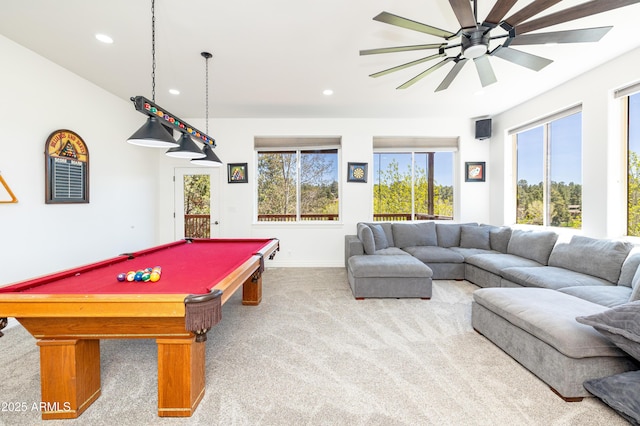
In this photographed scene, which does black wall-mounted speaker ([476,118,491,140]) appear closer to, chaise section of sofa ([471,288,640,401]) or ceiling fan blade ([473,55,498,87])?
ceiling fan blade ([473,55,498,87])

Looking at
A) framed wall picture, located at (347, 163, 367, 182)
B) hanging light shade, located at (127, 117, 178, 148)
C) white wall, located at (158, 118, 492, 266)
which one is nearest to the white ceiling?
white wall, located at (158, 118, 492, 266)

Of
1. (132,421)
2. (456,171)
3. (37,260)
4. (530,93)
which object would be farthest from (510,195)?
(37,260)

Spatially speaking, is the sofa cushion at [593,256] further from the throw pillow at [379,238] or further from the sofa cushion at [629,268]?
the throw pillow at [379,238]

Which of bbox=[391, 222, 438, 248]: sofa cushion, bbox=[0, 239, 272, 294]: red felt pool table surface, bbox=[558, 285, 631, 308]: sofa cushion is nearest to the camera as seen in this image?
bbox=[0, 239, 272, 294]: red felt pool table surface

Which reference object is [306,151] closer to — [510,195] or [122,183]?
[122,183]

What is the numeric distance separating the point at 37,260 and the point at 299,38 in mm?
3653

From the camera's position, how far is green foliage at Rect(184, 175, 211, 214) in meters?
5.21

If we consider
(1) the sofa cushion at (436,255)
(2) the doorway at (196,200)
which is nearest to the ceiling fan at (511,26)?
(1) the sofa cushion at (436,255)

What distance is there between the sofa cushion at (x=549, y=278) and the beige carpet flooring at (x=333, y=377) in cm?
82

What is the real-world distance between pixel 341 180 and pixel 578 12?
12.7 feet

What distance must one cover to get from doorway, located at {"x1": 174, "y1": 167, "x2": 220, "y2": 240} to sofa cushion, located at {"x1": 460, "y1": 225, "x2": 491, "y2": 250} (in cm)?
450

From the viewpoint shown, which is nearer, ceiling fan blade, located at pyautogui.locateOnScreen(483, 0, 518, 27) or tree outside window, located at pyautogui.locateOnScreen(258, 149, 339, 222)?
ceiling fan blade, located at pyautogui.locateOnScreen(483, 0, 518, 27)

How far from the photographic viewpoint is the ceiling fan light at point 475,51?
192 cm

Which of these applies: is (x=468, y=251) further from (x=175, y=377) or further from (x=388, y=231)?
(x=175, y=377)
